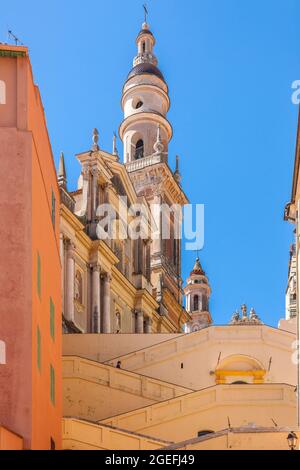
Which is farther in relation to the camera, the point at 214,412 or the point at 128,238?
the point at 128,238

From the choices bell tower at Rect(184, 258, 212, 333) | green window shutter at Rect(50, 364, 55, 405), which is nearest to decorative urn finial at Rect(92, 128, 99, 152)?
green window shutter at Rect(50, 364, 55, 405)

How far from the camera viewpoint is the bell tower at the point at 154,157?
7331 cm

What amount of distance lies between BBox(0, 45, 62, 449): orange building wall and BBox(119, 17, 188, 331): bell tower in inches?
1666

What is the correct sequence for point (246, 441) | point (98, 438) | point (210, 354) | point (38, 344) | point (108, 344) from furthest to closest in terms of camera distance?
1. point (108, 344)
2. point (210, 354)
3. point (98, 438)
4. point (246, 441)
5. point (38, 344)

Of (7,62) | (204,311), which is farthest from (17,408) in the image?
(204,311)

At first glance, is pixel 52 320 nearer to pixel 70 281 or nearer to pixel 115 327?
pixel 70 281

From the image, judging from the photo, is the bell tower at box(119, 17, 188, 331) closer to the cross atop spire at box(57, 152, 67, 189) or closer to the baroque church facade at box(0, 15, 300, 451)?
the baroque church facade at box(0, 15, 300, 451)

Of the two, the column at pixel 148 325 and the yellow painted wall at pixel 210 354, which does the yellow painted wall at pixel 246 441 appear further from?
the column at pixel 148 325

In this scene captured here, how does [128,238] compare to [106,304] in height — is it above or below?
above

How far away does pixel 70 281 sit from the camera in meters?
51.4

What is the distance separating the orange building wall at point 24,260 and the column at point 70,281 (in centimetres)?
2053

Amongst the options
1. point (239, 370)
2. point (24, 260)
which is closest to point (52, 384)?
point (24, 260)

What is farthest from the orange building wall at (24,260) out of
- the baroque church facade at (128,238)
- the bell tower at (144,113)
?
the bell tower at (144,113)

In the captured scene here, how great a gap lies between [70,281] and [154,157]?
27.1 metres
